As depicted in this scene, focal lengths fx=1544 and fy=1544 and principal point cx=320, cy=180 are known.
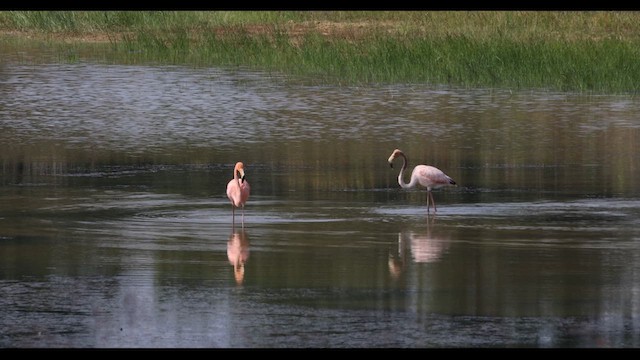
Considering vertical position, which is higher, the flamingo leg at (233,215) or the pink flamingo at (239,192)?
the pink flamingo at (239,192)

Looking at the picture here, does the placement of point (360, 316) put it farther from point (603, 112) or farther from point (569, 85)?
point (569, 85)

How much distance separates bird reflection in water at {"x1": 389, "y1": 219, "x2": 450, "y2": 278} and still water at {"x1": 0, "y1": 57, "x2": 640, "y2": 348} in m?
0.03

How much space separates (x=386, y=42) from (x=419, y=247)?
18.7m

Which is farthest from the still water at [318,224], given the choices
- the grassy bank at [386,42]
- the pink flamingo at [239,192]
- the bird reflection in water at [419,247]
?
the grassy bank at [386,42]

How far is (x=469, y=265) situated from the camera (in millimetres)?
11812

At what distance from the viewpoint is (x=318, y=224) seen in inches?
545

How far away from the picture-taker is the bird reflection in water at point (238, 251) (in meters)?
11.5

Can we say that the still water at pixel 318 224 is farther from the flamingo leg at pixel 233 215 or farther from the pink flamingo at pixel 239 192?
the pink flamingo at pixel 239 192

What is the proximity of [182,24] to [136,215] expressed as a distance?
26901 millimetres

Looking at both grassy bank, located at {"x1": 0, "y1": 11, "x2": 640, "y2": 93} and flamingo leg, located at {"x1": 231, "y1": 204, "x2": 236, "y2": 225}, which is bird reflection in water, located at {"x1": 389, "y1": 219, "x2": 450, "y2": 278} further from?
grassy bank, located at {"x1": 0, "y1": 11, "x2": 640, "y2": 93}

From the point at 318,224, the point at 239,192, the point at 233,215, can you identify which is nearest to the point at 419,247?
the point at 318,224

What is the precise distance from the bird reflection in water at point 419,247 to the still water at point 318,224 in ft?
0.08

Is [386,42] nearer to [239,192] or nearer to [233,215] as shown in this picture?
[233,215]

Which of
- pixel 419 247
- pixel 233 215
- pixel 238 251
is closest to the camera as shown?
pixel 238 251
